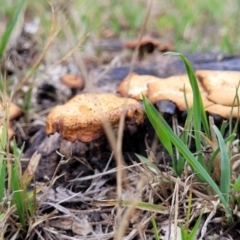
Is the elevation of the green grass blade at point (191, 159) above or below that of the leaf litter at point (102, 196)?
above

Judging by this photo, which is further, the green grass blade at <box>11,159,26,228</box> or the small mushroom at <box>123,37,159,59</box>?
the small mushroom at <box>123,37,159,59</box>

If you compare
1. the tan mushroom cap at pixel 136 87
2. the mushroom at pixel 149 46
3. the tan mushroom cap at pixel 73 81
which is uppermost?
the tan mushroom cap at pixel 136 87

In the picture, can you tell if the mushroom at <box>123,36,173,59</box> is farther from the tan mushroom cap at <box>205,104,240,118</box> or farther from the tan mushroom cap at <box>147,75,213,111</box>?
the tan mushroom cap at <box>205,104,240,118</box>

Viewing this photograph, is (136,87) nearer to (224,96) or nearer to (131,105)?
(131,105)

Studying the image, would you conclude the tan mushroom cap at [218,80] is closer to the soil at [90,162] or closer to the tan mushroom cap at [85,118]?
the soil at [90,162]

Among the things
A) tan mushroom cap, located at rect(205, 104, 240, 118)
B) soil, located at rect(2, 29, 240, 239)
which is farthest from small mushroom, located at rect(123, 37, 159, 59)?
tan mushroom cap, located at rect(205, 104, 240, 118)

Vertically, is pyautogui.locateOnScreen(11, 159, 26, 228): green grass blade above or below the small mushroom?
below

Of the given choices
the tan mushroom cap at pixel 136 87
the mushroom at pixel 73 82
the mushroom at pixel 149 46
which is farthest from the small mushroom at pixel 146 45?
the tan mushroom cap at pixel 136 87
